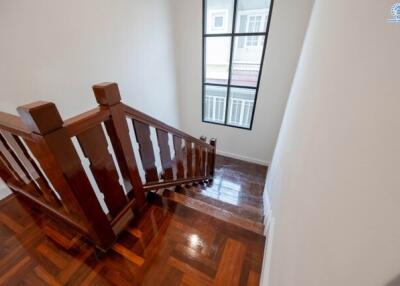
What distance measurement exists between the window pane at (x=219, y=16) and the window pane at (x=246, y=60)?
1.00 ft

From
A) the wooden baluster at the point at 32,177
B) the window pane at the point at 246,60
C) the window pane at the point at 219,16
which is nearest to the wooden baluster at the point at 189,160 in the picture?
the wooden baluster at the point at 32,177

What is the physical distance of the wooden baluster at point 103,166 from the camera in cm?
89

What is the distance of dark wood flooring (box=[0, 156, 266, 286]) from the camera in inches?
40.0

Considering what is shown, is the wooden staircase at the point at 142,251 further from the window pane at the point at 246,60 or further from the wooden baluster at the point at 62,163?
the window pane at the point at 246,60

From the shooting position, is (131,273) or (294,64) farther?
(294,64)

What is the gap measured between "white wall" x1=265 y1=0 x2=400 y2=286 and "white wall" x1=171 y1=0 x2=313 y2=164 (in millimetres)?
2116

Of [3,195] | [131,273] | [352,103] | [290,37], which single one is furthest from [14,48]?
[290,37]

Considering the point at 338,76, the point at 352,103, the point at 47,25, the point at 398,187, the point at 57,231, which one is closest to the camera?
the point at 398,187

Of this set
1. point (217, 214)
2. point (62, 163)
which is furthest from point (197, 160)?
point (62, 163)

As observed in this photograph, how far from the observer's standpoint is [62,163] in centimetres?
75

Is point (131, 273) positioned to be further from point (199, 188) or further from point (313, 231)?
point (199, 188)

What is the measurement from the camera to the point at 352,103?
1.77ft

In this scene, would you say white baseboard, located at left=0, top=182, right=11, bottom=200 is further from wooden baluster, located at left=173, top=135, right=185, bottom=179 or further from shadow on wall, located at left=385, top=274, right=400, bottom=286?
shadow on wall, located at left=385, top=274, right=400, bottom=286

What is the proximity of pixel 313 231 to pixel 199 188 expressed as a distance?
244 centimetres
